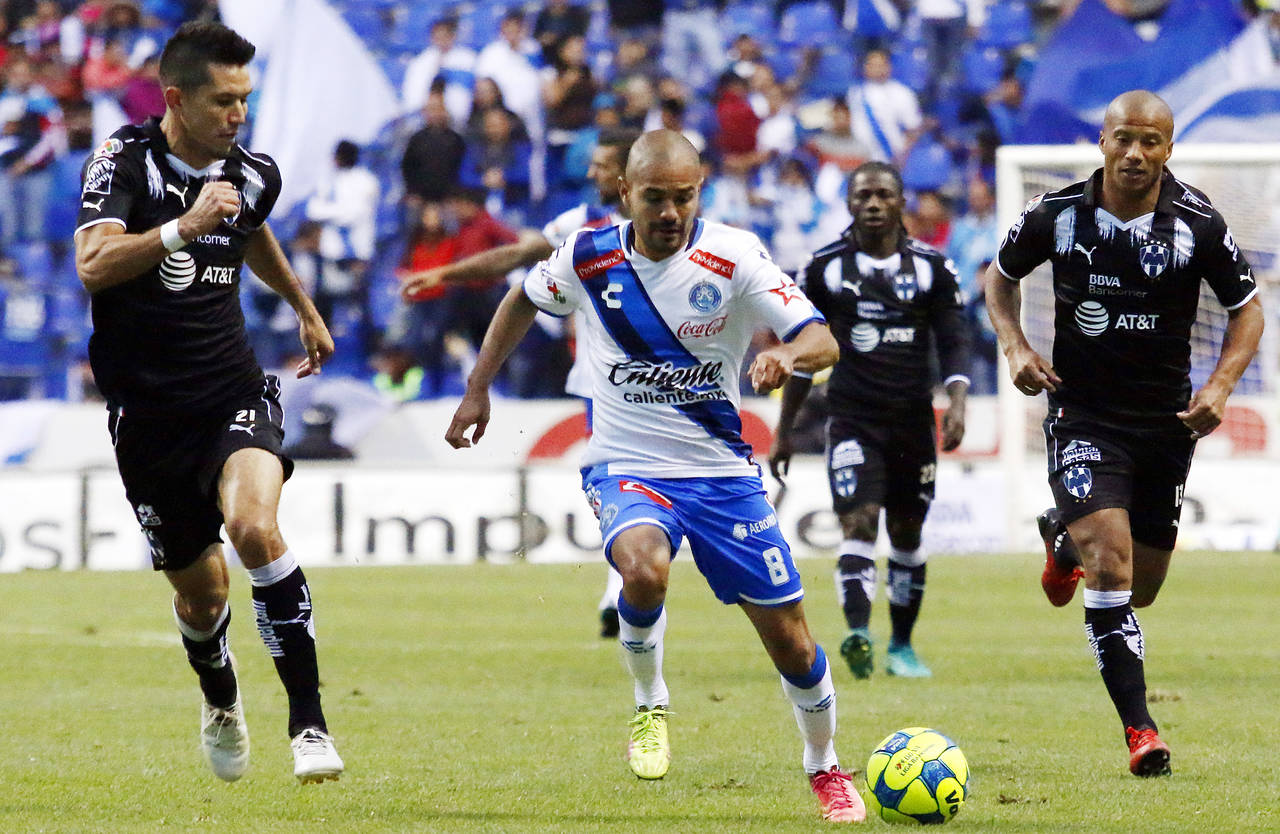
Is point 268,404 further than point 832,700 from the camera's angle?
Yes

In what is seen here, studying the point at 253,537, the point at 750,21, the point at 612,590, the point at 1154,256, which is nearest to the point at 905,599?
the point at 612,590

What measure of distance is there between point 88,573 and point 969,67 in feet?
41.0

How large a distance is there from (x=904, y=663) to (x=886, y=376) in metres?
1.51

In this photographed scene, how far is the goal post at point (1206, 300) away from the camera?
56.5ft

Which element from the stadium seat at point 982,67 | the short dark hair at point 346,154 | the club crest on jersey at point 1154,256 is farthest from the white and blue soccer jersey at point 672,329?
the stadium seat at point 982,67

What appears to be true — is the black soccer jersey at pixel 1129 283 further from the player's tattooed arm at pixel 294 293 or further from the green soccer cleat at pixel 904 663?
the green soccer cleat at pixel 904 663

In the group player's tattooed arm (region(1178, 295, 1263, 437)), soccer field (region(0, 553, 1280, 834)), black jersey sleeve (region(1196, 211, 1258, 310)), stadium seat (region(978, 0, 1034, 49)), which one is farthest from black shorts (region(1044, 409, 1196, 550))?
stadium seat (region(978, 0, 1034, 49))

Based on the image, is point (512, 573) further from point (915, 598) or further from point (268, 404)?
point (268, 404)

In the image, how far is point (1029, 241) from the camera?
7.11m

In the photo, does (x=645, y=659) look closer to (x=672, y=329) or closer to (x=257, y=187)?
(x=672, y=329)

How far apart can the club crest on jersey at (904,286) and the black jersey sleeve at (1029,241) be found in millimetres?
2911

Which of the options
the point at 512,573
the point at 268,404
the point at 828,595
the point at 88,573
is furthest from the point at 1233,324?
the point at 88,573

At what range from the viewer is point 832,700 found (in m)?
5.99

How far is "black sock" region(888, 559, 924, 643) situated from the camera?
1007cm
